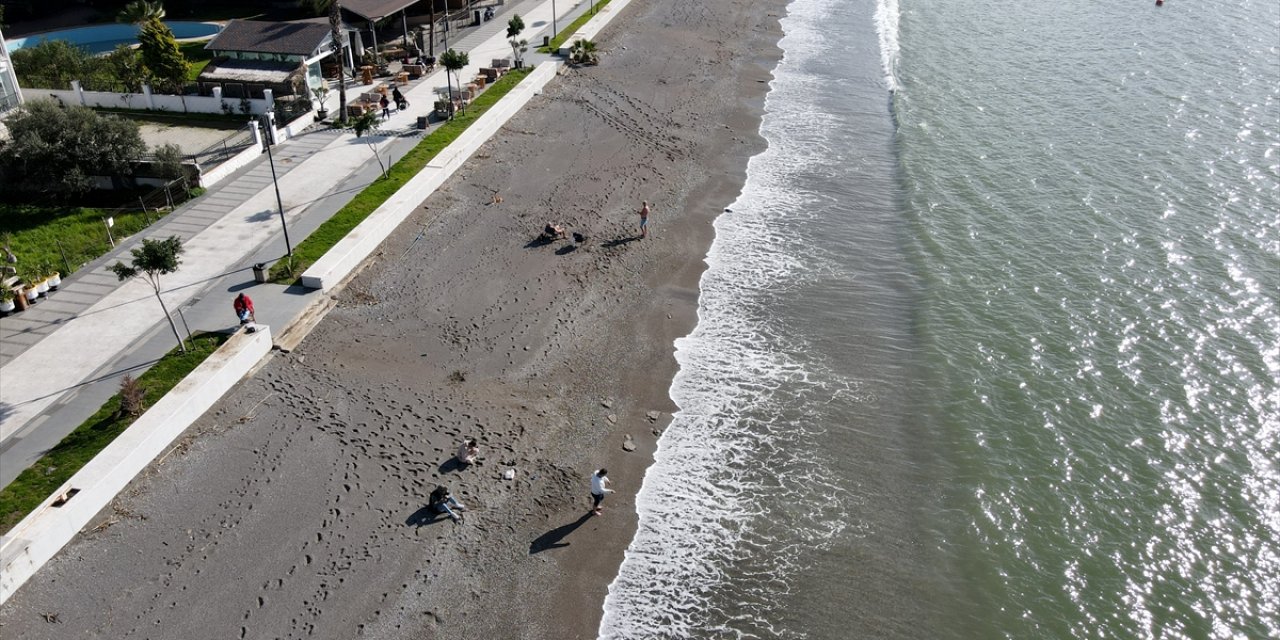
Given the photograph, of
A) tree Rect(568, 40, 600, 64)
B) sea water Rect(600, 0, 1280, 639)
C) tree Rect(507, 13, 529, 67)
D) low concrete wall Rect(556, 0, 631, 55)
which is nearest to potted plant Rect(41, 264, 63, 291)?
sea water Rect(600, 0, 1280, 639)

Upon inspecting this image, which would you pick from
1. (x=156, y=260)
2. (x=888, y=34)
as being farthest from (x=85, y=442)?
(x=888, y=34)

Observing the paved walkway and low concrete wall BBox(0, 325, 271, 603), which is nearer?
low concrete wall BBox(0, 325, 271, 603)

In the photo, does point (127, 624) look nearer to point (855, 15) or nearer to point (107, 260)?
point (107, 260)

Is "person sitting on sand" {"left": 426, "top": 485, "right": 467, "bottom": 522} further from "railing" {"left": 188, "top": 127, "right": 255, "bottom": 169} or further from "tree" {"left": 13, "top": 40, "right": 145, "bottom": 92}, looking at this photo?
"tree" {"left": 13, "top": 40, "right": 145, "bottom": 92}

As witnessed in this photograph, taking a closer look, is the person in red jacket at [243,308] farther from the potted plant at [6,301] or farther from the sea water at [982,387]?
the sea water at [982,387]

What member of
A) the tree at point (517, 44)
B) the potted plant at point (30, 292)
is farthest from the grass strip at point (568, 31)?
the potted plant at point (30, 292)
